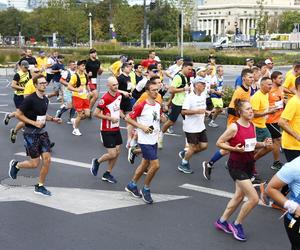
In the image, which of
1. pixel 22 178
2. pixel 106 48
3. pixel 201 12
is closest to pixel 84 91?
pixel 22 178

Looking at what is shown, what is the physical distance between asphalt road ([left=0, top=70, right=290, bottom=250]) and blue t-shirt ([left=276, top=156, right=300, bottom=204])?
188 centimetres

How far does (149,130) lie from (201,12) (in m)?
142

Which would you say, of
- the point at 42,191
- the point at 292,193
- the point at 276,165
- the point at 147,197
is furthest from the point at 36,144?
the point at 292,193

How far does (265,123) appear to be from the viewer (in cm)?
921

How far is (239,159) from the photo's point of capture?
20.6 feet

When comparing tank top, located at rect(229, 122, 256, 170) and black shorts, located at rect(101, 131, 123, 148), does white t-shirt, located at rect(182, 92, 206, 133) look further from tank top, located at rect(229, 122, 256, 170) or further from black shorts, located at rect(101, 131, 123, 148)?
tank top, located at rect(229, 122, 256, 170)

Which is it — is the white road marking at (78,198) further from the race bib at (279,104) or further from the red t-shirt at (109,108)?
the race bib at (279,104)

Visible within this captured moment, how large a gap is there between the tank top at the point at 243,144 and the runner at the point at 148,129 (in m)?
1.45

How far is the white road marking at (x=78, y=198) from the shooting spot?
732cm

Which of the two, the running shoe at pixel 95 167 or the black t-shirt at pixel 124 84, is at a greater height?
the black t-shirt at pixel 124 84

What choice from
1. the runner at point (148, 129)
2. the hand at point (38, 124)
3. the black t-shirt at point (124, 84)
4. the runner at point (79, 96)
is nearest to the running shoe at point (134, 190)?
the runner at point (148, 129)

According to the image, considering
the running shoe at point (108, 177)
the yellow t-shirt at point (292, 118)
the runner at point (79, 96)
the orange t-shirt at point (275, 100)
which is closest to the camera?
the yellow t-shirt at point (292, 118)

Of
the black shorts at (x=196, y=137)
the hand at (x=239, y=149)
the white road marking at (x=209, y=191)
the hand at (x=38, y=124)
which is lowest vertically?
the white road marking at (x=209, y=191)

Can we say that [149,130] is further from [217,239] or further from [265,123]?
[265,123]
